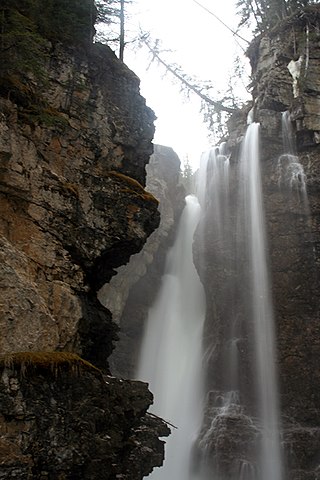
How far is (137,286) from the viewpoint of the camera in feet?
78.9

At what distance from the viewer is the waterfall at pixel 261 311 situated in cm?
1507

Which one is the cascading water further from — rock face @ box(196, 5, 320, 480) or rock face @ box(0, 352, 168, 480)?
rock face @ box(0, 352, 168, 480)

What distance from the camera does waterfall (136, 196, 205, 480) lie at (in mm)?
16312

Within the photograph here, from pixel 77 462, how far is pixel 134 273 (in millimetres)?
16744

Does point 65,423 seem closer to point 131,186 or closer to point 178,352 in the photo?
point 131,186

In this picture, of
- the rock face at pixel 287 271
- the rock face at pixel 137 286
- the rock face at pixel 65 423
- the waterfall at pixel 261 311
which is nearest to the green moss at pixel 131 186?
the rock face at pixel 65 423

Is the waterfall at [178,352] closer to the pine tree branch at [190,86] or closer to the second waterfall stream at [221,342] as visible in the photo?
the second waterfall stream at [221,342]

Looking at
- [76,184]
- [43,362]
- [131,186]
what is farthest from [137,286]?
[43,362]

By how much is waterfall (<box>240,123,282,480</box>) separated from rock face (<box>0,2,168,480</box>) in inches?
310

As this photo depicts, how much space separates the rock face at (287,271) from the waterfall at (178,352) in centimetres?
89

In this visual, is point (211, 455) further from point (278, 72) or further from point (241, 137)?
point (278, 72)

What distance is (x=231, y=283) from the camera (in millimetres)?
20250

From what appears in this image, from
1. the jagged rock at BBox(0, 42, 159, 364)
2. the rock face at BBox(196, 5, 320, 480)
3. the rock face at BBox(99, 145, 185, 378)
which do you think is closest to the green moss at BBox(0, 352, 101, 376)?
the jagged rock at BBox(0, 42, 159, 364)

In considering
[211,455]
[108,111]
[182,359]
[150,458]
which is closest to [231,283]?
[182,359]
